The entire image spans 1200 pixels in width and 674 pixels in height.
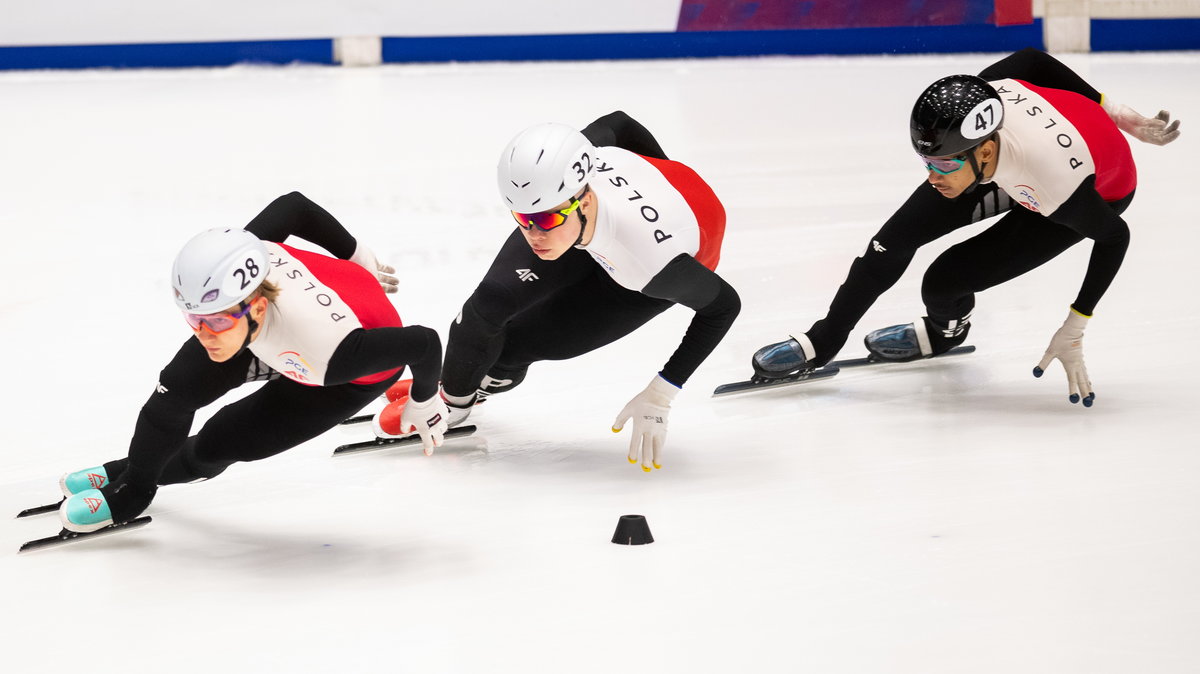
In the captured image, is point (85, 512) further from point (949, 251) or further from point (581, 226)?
point (949, 251)

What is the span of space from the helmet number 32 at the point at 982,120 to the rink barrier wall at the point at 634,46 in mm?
10716

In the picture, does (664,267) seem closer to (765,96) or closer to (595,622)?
(595,622)

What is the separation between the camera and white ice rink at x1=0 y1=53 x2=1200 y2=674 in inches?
102

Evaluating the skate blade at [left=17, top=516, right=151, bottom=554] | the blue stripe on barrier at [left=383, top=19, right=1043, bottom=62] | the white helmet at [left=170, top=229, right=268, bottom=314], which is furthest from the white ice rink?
the blue stripe on barrier at [left=383, top=19, right=1043, bottom=62]

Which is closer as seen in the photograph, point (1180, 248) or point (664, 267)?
point (664, 267)

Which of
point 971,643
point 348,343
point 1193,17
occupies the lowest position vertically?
point 971,643

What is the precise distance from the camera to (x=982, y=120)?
12.1ft

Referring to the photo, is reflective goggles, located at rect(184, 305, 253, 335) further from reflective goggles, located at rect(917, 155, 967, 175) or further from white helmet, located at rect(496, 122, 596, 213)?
reflective goggles, located at rect(917, 155, 967, 175)

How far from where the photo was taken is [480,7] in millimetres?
14211

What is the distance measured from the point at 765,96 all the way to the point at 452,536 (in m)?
8.65

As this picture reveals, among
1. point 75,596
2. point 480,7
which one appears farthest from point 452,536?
point 480,7

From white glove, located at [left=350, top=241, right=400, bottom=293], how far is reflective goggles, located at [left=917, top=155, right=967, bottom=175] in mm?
1583

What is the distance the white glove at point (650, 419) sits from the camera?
356 centimetres

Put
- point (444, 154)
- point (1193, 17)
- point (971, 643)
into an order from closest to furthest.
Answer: point (971, 643)
point (444, 154)
point (1193, 17)
